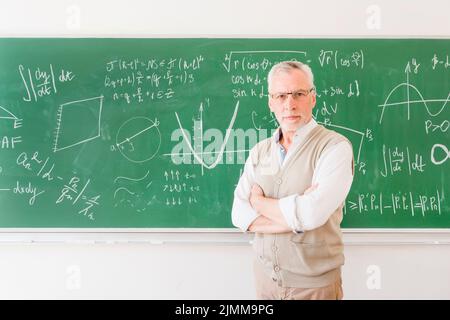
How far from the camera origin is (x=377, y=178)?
245cm

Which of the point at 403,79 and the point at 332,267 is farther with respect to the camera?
the point at 403,79

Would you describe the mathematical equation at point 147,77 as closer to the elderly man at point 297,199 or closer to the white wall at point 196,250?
the white wall at point 196,250

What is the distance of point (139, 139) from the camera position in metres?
2.49

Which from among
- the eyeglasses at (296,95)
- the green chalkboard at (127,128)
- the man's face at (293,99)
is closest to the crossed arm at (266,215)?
the green chalkboard at (127,128)

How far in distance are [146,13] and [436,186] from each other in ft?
6.80

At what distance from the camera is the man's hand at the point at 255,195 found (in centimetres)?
232

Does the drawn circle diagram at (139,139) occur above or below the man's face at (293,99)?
below

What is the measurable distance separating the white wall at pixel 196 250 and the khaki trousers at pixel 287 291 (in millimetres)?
168

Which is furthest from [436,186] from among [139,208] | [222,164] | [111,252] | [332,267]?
[111,252]

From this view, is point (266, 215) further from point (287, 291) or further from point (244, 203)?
point (287, 291)
